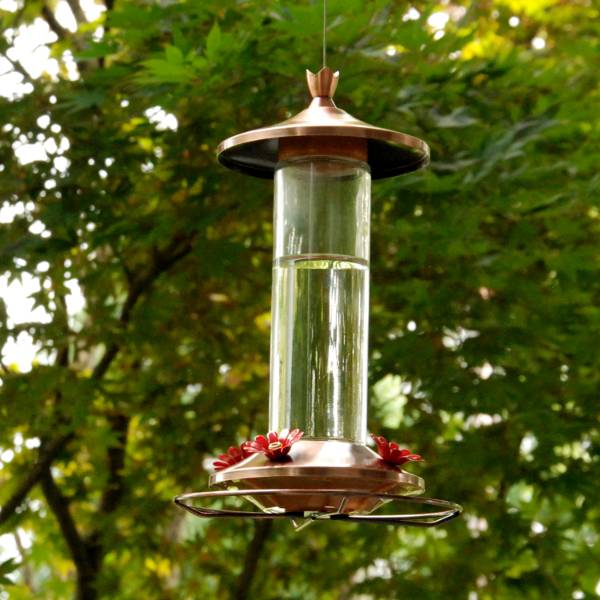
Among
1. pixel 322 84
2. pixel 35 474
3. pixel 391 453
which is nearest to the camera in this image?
pixel 391 453

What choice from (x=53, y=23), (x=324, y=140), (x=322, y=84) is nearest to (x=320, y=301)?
(x=324, y=140)

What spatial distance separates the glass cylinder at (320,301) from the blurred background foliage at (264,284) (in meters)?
1.41

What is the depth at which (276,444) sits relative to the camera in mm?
2551

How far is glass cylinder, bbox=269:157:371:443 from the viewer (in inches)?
112

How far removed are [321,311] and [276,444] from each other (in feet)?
1.42

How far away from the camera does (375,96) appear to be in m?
4.96

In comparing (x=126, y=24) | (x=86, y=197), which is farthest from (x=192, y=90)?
(x=86, y=197)

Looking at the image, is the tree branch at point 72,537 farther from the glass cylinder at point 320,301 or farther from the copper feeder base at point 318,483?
the copper feeder base at point 318,483

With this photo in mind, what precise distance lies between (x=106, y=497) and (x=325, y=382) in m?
4.68

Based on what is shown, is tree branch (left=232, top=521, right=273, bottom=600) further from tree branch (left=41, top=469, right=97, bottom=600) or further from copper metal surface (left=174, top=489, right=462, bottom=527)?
copper metal surface (left=174, top=489, right=462, bottom=527)

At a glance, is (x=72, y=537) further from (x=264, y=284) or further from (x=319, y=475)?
(x=319, y=475)

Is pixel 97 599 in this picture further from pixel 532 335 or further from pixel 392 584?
pixel 532 335


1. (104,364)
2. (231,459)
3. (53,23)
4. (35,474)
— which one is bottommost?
(35,474)

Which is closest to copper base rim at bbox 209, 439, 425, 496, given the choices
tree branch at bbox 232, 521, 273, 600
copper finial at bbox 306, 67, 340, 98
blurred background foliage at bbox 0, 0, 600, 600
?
copper finial at bbox 306, 67, 340, 98
